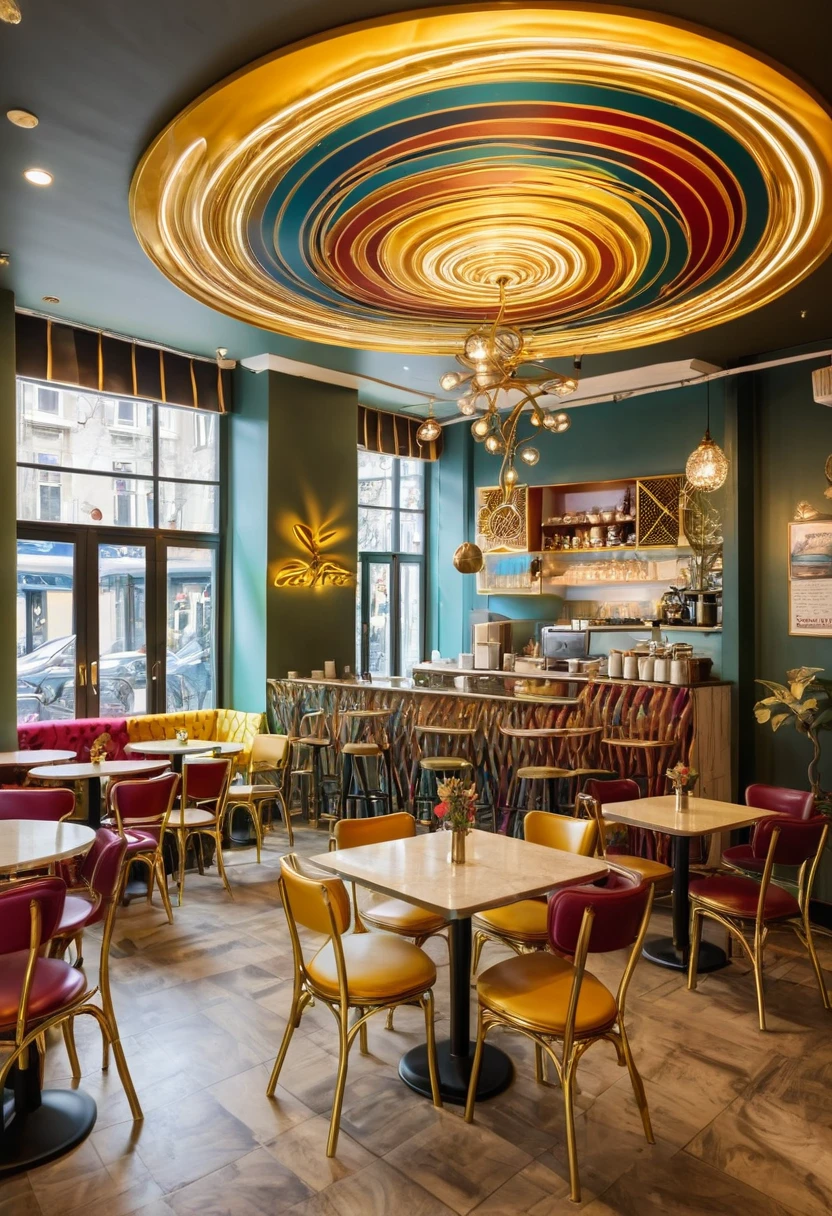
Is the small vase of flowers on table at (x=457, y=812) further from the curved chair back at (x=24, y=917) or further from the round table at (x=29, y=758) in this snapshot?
the round table at (x=29, y=758)

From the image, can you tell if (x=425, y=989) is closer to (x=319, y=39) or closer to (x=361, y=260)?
(x=319, y=39)

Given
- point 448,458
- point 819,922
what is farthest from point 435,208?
point 448,458

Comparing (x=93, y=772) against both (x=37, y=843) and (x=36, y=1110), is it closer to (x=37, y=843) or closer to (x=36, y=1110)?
(x=37, y=843)

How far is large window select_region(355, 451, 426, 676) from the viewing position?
9.99 metres

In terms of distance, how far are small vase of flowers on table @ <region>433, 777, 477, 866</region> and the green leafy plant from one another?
3.51m

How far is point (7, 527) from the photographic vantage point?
236 inches

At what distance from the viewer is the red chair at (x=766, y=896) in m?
3.99

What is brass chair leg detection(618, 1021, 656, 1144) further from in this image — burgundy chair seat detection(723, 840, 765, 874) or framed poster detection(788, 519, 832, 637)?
framed poster detection(788, 519, 832, 637)

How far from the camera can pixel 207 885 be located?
5.84m

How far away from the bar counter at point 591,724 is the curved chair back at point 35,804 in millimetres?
3020

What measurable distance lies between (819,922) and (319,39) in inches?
243

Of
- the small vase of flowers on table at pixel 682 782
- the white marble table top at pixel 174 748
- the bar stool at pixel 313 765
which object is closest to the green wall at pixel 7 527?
the white marble table top at pixel 174 748

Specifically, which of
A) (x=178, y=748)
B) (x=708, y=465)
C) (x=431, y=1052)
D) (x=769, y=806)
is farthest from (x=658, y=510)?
(x=431, y=1052)

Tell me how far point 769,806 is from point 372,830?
2.50 meters
